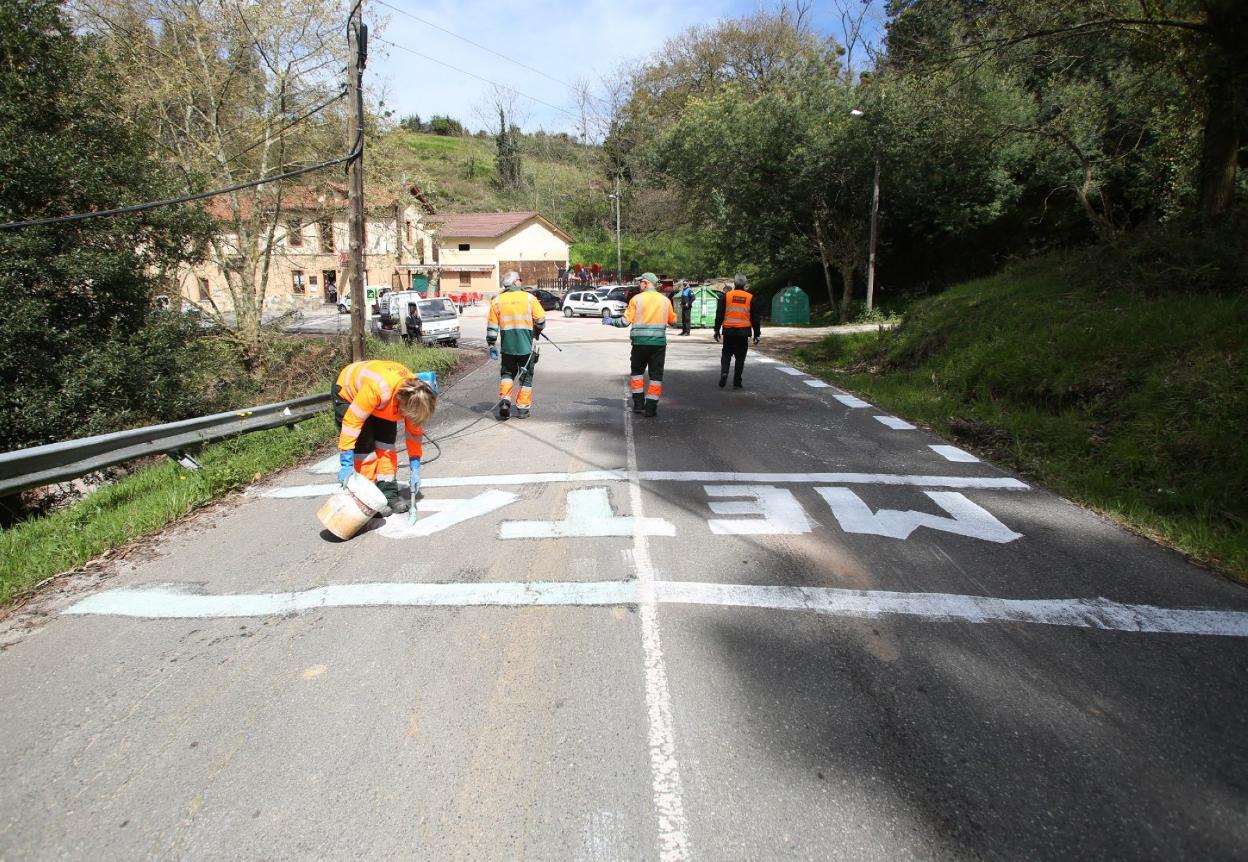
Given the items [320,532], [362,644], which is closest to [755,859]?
[362,644]

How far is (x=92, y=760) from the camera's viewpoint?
9.37 ft

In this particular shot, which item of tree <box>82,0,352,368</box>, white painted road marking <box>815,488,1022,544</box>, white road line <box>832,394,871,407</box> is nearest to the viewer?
white painted road marking <box>815,488,1022,544</box>

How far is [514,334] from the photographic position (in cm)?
939

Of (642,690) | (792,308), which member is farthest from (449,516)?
(792,308)

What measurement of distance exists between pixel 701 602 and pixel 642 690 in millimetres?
962

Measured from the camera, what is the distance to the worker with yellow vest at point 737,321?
11.0 metres

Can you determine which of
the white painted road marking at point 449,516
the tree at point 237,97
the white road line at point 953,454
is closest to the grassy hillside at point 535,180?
the tree at point 237,97

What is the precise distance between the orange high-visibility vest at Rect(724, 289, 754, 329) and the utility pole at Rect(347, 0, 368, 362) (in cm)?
632

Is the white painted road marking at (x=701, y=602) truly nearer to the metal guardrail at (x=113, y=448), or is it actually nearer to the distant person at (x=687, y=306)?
the metal guardrail at (x=113, y=448)

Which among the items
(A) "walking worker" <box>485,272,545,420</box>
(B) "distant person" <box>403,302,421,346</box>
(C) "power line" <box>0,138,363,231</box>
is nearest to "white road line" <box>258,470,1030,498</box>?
(A) "walking worker" <box>485,272,545,420</box>

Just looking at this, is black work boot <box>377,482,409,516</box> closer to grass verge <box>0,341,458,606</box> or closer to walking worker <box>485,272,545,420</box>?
grass verge <box>0,341,458,606</box>

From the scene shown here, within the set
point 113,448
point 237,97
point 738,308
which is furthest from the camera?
point 237,97

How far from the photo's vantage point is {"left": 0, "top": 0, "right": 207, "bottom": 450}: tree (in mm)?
9500

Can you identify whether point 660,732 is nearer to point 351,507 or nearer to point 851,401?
point 351,507
